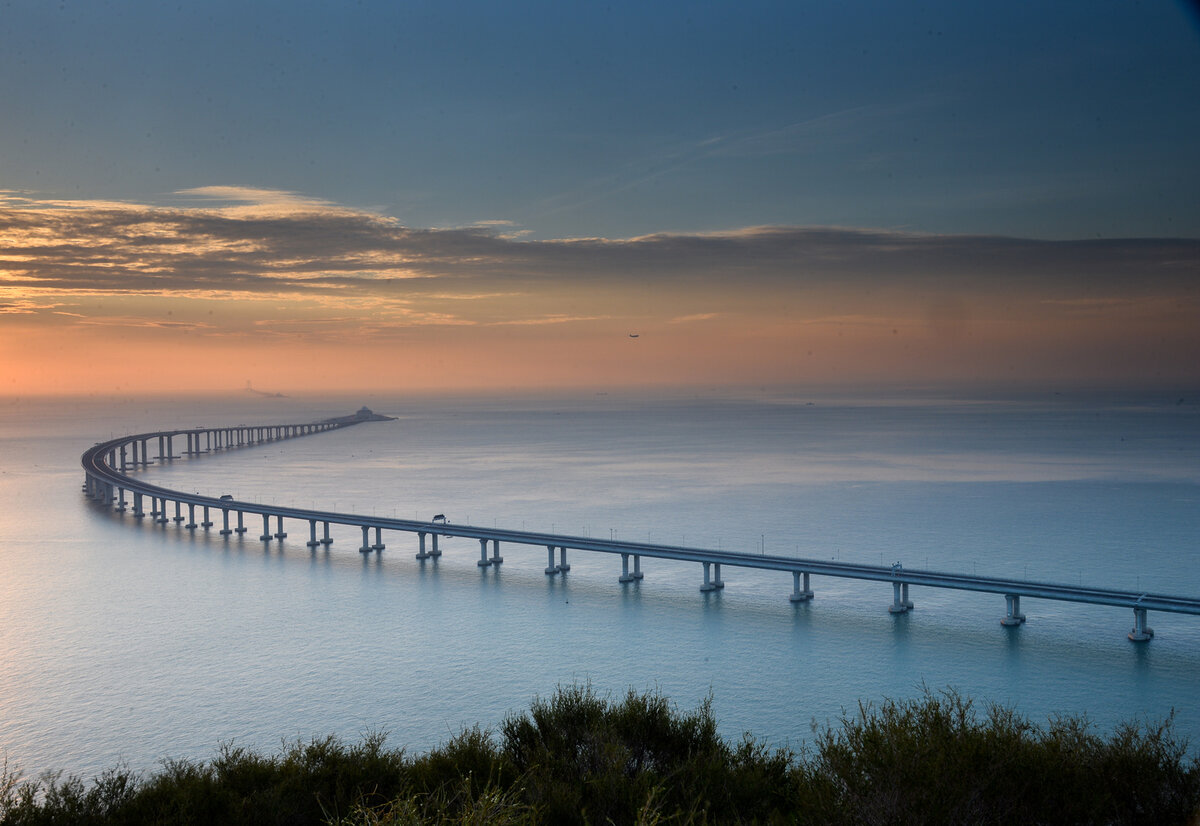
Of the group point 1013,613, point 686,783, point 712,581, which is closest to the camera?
point 686,783

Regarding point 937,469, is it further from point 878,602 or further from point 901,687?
point 901,687

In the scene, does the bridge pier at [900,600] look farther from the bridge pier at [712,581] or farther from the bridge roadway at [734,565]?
the bridge pier at [712,581]

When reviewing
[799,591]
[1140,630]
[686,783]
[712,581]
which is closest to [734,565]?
[712,581]

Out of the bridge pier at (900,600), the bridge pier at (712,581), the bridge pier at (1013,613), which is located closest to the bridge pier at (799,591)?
the bridge pier at (900,600)

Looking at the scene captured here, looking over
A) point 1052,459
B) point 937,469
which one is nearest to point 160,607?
point 937,469

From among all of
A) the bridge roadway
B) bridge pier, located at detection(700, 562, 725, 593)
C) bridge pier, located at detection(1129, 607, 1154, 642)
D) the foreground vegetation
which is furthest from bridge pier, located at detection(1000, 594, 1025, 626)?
the foreground vegetation

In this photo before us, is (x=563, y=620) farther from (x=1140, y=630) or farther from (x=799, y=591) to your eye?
(x=1140, y=630)
